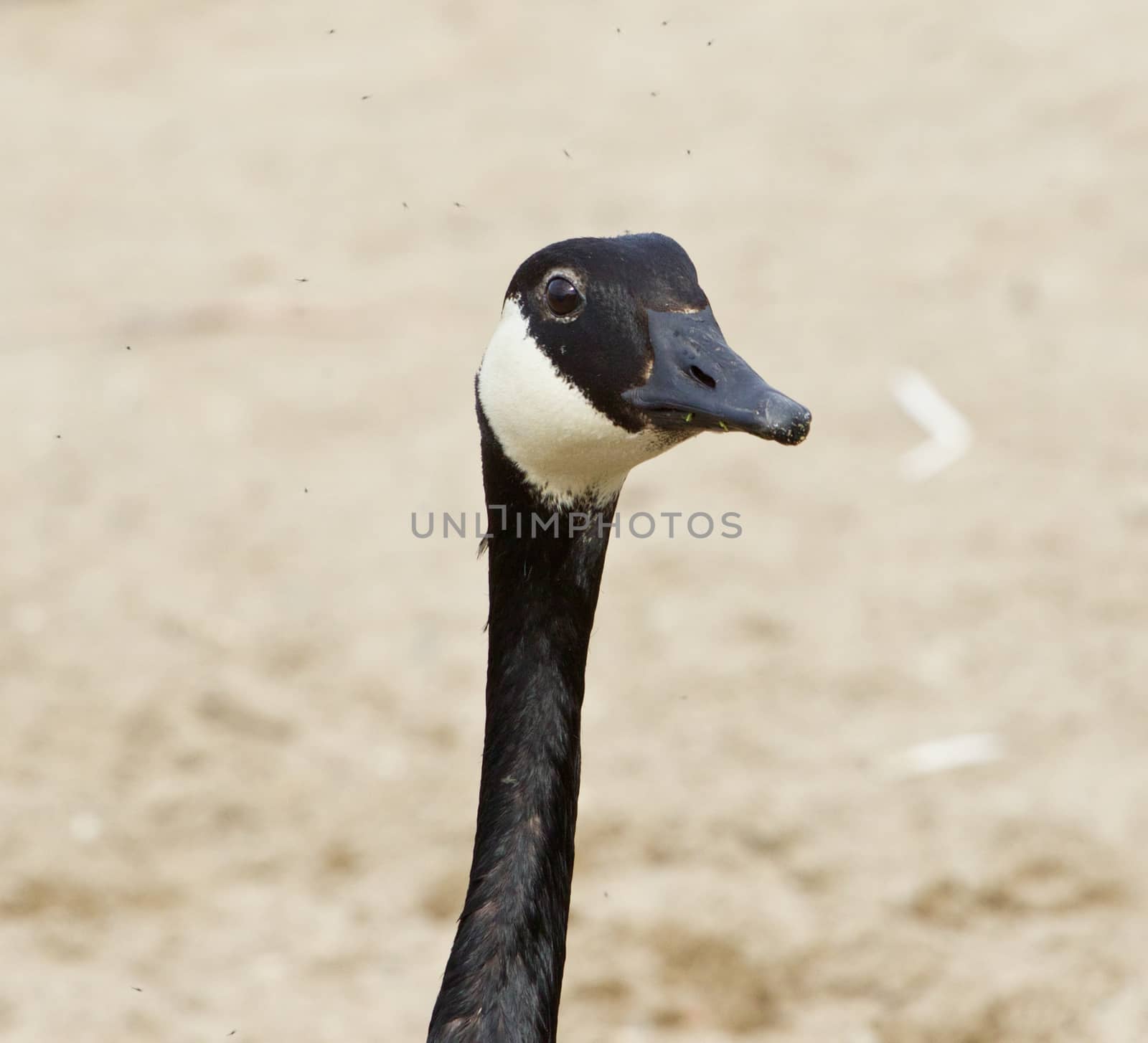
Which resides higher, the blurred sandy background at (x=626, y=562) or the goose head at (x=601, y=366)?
the blurred sandy background at (x=626, y=562)

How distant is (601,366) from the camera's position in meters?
3.09

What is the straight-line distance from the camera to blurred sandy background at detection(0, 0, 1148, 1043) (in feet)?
16.6

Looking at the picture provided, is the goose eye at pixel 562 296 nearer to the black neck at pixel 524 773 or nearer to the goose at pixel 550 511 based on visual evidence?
the goose at pixel 550 511

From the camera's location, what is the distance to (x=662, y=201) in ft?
32.5

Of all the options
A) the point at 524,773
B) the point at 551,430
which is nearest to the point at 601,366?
the point at 551,430

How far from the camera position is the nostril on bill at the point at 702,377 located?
2.96 metres

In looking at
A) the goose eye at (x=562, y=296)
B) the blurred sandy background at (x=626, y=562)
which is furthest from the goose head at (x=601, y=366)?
the blurred sandy background at (x=626, y=562)

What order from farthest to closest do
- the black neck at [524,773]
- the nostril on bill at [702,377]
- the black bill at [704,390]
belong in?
the black neck at [524,773]
the nostril on bill at [702,377]
the black bill at [704,390]

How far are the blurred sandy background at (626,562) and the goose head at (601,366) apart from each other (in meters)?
2.34

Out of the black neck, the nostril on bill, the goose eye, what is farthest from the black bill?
the black neck

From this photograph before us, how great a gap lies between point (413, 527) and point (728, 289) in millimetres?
2736

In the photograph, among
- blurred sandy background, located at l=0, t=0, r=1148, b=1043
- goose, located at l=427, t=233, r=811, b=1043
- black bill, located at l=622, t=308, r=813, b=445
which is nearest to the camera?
black bill, located at l=622, t=308, r=813, b=445

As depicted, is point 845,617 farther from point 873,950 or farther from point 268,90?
point 268,90

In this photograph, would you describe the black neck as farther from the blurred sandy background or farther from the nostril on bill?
the blurred sandy background
